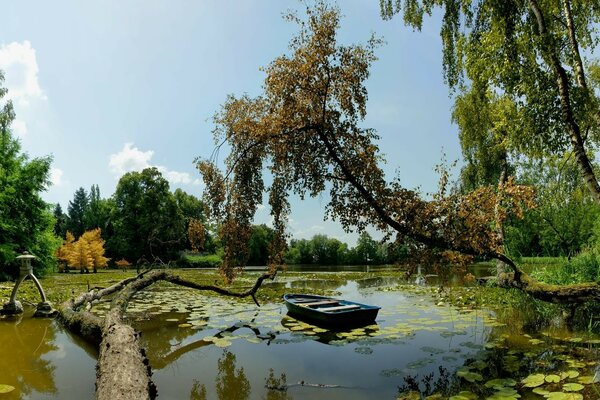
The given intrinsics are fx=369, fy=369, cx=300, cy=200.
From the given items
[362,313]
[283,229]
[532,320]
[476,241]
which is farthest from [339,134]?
[532,320]

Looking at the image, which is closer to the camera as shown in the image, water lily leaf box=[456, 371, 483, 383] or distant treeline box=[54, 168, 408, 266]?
water lily leaf box=[456, 371, 483, 383]

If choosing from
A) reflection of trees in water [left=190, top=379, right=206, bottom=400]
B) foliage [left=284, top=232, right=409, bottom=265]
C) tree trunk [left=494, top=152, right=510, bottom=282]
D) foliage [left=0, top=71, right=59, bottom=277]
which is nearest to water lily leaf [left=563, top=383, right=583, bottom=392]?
tree trunk [left=494, top=152, right=510, bottom=282]

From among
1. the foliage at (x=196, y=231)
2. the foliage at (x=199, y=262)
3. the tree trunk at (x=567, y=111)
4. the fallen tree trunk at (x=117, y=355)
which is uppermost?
the tree trunk at (x=567, y=111)

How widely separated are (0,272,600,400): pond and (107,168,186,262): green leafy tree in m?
30.4

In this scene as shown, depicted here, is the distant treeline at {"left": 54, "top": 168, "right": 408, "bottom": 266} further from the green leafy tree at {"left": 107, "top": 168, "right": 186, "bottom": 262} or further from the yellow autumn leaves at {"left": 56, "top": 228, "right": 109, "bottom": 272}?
the yellow autumn leaves at {"left": 56, "top": 228, "right": 109, "bottom": 272}

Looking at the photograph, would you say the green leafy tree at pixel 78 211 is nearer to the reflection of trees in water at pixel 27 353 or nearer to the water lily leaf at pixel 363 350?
the reflection of trees in water at pixel 27 353

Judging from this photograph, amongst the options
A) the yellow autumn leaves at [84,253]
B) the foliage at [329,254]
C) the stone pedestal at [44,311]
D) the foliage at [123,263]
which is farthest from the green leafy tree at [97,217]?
the stone pedestal at [44,311]

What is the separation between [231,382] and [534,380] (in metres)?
4.56

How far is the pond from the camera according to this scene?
5.50 meters

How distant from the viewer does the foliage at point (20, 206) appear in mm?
20203

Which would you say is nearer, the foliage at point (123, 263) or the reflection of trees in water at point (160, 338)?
the reflection of trees in water at point (160, 338)

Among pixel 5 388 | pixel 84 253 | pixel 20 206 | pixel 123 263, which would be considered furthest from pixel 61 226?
pixel 5 388

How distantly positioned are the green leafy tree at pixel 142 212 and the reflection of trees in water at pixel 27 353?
2975 centimetres

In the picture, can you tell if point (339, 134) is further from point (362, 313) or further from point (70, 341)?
point (70, 341)
